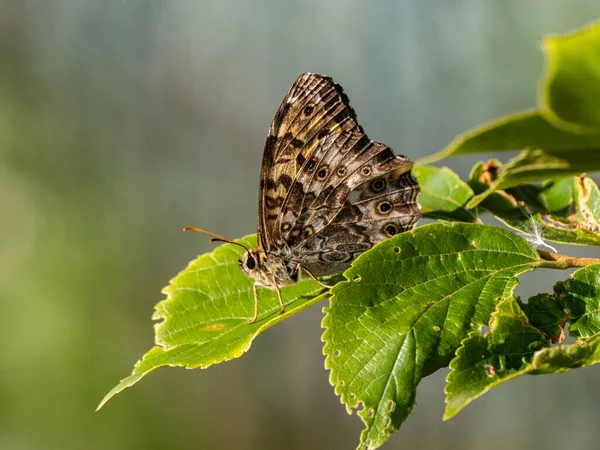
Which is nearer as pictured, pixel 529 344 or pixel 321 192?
pixel 529 344

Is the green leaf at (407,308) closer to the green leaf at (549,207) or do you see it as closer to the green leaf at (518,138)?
the green leaf at (549,207)

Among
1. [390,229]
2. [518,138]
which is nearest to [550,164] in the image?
[518,138]

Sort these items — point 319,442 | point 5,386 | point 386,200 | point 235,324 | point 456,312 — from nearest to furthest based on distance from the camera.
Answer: point 456,312 → point 235,324 → point 386,200 → point 5,386 → point 319,442

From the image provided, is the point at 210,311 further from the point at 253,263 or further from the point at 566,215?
the point at 566,215

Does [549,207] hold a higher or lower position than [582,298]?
higher

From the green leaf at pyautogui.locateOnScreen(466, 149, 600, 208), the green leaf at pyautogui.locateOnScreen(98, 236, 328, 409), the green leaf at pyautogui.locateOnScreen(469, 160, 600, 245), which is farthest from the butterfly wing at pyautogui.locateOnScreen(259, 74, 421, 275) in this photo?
the green leaf at pyautogui.locateOnScreen(466, 149, 600, 208)

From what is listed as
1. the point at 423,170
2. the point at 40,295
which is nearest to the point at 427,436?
the point at 40,295

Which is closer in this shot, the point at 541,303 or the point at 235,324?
the point at 541,303

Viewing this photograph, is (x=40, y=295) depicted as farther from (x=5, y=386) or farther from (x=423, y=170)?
(x=423, y=170)
